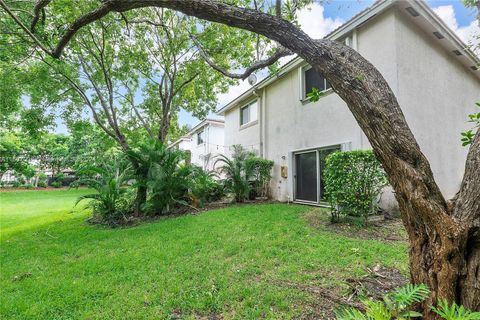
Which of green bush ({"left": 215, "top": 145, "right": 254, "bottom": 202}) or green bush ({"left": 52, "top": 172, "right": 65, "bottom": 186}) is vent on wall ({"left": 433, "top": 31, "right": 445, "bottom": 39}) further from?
green bush ({"left": 52, "top": 172, "right": 65, "bottom": 186})

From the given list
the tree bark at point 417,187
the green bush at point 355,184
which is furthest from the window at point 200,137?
the tree bark at point 417,187

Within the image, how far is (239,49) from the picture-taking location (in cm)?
923

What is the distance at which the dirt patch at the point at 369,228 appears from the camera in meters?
4.71

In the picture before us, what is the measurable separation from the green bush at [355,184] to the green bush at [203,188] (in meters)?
4.96

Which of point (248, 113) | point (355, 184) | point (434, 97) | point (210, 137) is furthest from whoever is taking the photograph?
point (210, 137)

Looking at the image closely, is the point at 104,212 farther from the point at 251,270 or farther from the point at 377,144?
the point at 377,144

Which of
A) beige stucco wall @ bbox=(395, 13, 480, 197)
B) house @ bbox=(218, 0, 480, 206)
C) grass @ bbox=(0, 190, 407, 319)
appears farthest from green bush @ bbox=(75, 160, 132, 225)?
beige stucco wall @ bbox=(395, 13, 480, 197)

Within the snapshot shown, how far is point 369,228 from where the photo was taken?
525cm

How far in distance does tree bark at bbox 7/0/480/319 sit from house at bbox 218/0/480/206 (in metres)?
4.95

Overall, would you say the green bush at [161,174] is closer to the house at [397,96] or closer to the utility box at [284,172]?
the utility box at [284,172]

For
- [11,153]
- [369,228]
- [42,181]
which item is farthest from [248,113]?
[42,181]

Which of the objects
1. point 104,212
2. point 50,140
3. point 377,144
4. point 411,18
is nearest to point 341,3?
point 411,18

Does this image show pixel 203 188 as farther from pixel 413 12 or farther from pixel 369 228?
pixel 413 12

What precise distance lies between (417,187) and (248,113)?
38.5 feet
